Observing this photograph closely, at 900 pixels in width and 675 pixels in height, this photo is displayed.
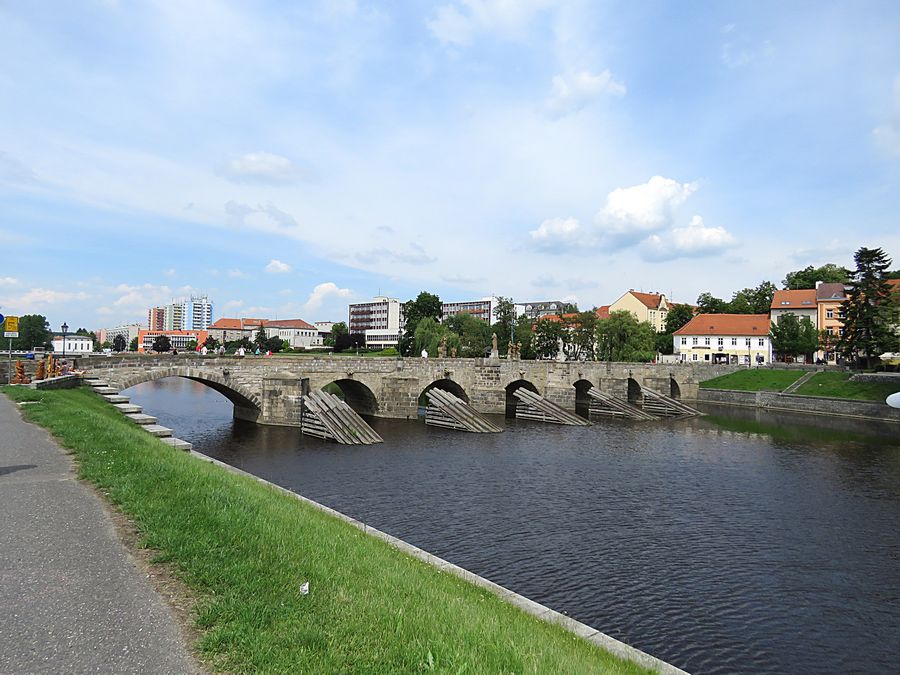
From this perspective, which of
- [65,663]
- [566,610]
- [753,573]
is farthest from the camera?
[753,573]

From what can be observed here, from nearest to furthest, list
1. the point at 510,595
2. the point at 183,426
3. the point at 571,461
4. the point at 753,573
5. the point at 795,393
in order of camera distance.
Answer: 1. the point at 510,595
2. the point at 753,573
3. the point at 571,461
4. the point at 183,426
5. the point at 795,393

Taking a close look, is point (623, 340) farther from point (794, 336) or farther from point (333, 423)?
point (333, 423)

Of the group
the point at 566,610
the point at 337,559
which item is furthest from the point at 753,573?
the point at 337,559

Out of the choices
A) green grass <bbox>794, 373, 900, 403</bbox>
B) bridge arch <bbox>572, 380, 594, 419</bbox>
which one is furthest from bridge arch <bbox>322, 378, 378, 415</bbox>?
green grass <bbox>794, 373, 900, 403</bbox>

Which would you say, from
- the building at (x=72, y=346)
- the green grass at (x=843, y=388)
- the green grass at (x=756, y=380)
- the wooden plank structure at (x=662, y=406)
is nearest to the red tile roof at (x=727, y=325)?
the green grass at (x=756, y=380)

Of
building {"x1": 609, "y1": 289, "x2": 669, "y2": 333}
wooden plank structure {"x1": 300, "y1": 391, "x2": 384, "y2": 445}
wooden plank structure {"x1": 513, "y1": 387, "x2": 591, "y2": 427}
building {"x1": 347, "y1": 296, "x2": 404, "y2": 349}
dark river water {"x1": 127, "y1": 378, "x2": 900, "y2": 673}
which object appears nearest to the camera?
dark river water {"x1": 127, "y1": 378, "x2": 900, "y2": 673}

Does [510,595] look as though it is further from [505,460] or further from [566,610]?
[505,460]

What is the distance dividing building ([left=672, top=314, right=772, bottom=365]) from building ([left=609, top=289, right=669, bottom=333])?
24.0 meters

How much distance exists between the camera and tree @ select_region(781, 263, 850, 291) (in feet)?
340

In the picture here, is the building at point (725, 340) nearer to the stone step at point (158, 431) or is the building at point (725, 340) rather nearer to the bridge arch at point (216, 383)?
the bridge arch at point (216, 383)

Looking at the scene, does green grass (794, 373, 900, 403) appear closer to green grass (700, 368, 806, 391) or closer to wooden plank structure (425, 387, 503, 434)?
green grass (700, 368, 806, 391)

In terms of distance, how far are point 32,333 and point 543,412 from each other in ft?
472

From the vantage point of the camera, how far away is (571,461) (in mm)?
29828

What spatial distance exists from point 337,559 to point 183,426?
36802 millimetres
